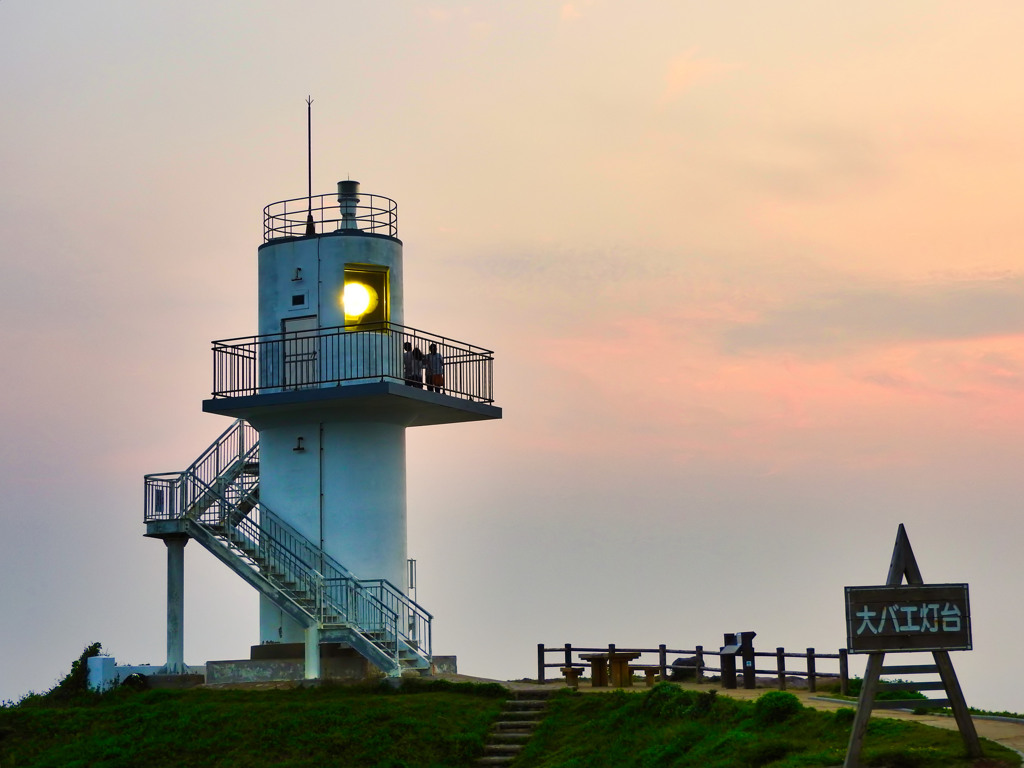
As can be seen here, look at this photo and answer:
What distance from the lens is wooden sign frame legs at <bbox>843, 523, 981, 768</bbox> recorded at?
1906 cm

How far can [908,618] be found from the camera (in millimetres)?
19531

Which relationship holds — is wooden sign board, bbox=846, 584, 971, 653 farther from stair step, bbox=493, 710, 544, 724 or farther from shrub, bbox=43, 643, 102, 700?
shrub, bbox=43, 643, 102, 700

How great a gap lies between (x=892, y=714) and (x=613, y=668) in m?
8.45

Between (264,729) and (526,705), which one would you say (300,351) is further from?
(526,705)

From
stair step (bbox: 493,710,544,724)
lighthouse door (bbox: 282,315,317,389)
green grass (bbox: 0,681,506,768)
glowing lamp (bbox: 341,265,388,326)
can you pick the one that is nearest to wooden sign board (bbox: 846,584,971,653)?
green grass (bbox: 0,681,506,768)

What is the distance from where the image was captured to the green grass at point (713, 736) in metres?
19.9

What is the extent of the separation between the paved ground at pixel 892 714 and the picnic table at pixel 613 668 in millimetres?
248

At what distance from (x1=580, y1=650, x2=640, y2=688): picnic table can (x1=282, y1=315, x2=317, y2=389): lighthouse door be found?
28.0 feet

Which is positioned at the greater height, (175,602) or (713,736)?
(175,602)

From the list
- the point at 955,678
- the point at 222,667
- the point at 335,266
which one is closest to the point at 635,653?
the point at 222,667

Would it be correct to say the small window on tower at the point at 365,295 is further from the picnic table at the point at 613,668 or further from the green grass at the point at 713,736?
the green grass at the point at 713,736

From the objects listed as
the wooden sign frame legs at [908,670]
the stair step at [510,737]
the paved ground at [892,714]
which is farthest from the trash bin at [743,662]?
the wooden sign frame legs at [908,670]

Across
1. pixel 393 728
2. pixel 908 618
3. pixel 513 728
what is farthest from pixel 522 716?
pixel 908 618

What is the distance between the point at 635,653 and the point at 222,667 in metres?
8.57
